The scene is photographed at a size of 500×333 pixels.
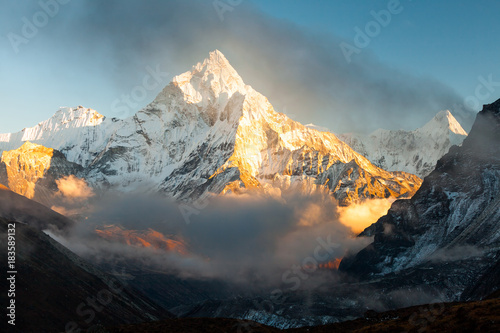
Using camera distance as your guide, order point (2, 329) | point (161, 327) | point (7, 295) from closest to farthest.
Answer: point (161, 327) < point (2, 329) < point (7, 295)

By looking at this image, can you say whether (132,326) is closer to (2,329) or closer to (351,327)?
(351,327)

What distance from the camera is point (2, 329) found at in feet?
477

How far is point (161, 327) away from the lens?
342 ft

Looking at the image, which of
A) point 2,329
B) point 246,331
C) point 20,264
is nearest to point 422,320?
point 246,331

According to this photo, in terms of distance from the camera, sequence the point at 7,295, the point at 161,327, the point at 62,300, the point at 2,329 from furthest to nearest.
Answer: the point at 62,300, the point at 7,295, the point at 2,329, the point at 161,327

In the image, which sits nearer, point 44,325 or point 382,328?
point 382,328

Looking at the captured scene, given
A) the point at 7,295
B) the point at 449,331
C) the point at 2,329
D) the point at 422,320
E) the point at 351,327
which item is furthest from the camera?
the point at 7,295

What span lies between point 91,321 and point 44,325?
3456cm

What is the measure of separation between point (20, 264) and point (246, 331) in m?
147

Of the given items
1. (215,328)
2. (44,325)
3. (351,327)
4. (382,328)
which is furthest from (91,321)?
(382,328)

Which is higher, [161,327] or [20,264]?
[20,264]

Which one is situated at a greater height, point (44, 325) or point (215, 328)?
point (44, 325)

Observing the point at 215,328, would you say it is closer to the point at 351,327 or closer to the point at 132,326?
the point at 132,326

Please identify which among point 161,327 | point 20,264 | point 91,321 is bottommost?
point 161,327
